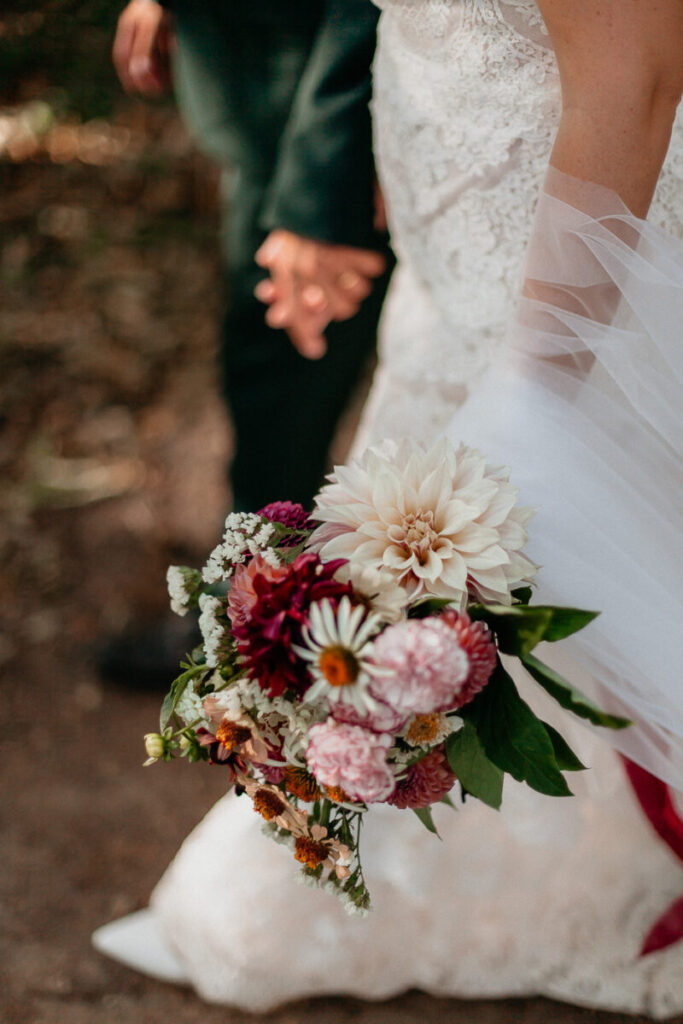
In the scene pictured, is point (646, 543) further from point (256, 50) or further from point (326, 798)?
point (256, 50)

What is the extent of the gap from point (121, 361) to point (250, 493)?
3.14 ft

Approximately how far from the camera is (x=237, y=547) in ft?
2.24

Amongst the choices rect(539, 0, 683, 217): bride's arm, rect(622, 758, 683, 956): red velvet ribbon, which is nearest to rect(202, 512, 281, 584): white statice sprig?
rect(539, 0, 683, 217): bride's arm

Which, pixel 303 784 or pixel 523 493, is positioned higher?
pixel 523 493

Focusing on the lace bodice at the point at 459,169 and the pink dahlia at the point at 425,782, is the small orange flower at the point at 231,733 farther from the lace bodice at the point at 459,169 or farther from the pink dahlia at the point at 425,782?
the lace bodice at the point at 459,169

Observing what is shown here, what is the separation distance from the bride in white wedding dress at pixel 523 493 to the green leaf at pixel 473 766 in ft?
0.48

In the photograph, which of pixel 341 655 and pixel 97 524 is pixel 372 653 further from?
pixel 97 524

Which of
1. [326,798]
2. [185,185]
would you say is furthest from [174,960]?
[185,185]

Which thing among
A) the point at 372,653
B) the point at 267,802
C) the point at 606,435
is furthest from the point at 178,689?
the point at 606,435

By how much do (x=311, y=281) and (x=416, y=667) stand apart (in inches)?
33.8

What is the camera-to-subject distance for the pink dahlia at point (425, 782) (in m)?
0.67

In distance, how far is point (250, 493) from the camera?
1646 mm

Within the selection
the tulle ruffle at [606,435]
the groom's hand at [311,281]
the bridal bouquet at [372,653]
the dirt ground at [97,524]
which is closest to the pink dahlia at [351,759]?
the bridal bouquet at [372,653]

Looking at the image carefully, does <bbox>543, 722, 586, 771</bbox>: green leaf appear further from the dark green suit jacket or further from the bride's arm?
the dark green suit jacket
